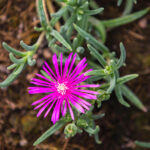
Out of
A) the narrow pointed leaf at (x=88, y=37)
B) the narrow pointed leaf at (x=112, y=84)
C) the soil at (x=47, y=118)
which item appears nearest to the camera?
the narrow pointed leaf at (x=112, y=84)

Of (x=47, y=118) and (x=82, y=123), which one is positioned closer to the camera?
(x=82, y=123)

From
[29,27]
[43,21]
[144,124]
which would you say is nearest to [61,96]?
[43,21]

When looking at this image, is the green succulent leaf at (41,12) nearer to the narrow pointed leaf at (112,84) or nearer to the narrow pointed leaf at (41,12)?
the narrow pointed leaf at (41,12)

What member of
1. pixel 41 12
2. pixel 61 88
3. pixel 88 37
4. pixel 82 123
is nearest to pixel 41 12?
pixel 41 12

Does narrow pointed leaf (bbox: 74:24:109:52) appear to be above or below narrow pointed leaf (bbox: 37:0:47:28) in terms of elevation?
below

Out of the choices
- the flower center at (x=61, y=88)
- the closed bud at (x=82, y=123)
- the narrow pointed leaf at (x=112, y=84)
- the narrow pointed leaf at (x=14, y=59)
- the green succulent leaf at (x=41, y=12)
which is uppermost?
the green succulent leaf at (x=41, y=12)

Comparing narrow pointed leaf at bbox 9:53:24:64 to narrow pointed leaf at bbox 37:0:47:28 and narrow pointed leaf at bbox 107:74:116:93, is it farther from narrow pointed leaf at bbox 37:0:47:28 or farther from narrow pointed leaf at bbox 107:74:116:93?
narrow pointed leaf at bbox 107:74:116:93

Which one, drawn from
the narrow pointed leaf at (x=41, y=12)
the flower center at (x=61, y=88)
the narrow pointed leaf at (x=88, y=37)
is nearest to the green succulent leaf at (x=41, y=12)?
the narrow pointed leaf at (x=41, y=12)

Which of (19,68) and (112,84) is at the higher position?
(19,68)

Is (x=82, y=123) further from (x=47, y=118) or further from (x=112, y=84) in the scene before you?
(x=47, y=118)

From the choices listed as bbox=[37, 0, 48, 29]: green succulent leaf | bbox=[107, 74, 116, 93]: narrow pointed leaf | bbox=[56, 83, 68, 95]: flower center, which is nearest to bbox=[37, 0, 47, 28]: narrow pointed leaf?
bbox=[37, 0, 48, 29]: green succulent leaf
